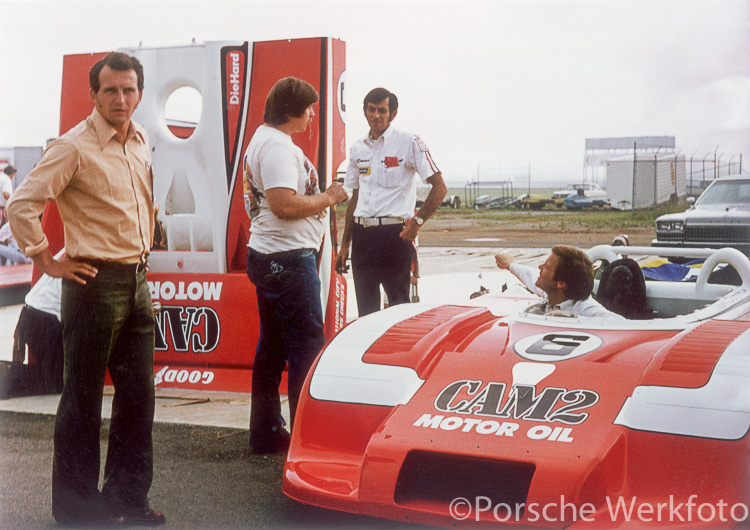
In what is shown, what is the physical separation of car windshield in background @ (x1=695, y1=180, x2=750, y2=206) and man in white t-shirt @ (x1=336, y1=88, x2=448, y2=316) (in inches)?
282

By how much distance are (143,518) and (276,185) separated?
1.43m

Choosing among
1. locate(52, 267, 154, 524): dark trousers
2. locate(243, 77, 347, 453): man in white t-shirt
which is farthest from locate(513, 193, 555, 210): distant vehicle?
locate(52, 267, 154, 524): dark trousers

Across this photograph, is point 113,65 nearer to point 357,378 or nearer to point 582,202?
point 357,378

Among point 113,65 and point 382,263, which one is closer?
point 113,65

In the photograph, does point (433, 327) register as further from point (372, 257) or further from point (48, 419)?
point (48, 419)

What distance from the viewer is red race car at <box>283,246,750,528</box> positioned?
8.17 ft

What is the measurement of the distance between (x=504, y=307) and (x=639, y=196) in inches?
1006

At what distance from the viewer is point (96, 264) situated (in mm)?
2910

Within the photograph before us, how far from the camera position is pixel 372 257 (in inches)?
186

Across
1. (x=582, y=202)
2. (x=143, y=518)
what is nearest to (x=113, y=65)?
(x=143, y=518)

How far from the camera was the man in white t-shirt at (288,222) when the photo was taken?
11.7 ft

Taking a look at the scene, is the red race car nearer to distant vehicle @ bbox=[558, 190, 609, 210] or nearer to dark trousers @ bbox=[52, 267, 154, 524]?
dark trousers @ bbox=[52, 267, 154, 524]

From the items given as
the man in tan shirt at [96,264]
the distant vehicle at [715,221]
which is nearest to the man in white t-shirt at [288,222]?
the man in tan shirt at [96,264]

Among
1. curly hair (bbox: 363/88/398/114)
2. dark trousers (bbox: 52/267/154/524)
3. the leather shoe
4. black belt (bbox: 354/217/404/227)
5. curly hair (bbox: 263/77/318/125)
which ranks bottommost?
the leather shoe
